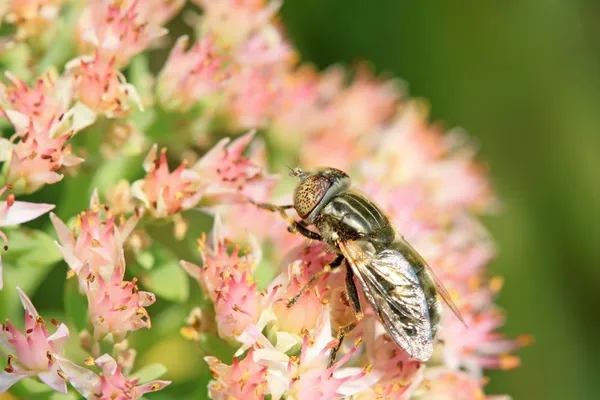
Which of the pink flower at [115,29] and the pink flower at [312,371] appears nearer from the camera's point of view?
the pink flower at [312,371]

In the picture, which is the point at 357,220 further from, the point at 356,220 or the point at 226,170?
the point at 226,170

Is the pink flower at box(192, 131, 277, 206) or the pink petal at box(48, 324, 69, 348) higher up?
the pink flower at box(192, 131, 277, 206)

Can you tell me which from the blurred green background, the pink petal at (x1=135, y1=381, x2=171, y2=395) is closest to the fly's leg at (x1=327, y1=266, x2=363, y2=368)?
the pink petal at (x1=135, y1=381, x2=171, y2=395)

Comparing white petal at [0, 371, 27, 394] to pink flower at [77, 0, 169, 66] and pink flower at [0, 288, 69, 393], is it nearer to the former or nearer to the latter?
pink flower at [0, 288, 69, 393]

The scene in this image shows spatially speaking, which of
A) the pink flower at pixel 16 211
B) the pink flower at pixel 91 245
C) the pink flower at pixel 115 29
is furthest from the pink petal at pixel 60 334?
the pink flower at pixel 115 29

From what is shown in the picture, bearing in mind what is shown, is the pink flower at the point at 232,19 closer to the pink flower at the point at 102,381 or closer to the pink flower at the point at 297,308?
the pink flower at the point at 297,308

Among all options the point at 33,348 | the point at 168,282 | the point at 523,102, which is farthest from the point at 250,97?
the point at 523,102
